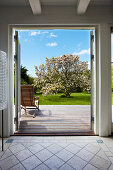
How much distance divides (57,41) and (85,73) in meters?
3.21

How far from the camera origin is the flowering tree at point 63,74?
7.98 meters

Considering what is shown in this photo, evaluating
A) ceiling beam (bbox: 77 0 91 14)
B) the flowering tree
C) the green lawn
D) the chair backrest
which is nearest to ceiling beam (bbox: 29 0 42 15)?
ceiling beam (bbox: 77 0 91 14)

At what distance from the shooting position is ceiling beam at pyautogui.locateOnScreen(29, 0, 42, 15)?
1882 millimetres

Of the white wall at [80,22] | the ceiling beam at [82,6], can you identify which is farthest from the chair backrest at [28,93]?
the ceiling beam at [82,6]

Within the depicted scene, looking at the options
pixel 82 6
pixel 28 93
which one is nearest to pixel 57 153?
pixel 28 93

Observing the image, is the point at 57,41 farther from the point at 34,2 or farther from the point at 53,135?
the point at 53,135

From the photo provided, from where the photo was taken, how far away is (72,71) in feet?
26.6

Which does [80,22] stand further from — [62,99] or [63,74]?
[62,99]

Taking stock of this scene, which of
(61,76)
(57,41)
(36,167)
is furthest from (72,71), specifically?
(36,167)

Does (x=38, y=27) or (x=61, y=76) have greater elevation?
(x=38, y=27)

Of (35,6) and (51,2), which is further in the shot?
(51,2)

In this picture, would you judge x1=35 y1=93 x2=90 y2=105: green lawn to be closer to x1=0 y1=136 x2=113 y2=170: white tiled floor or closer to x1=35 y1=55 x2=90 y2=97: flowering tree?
x1=35 y1=55 x2=90 y2=97: flowering tree

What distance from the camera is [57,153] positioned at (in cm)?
177

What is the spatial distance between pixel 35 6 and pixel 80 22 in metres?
0.92
